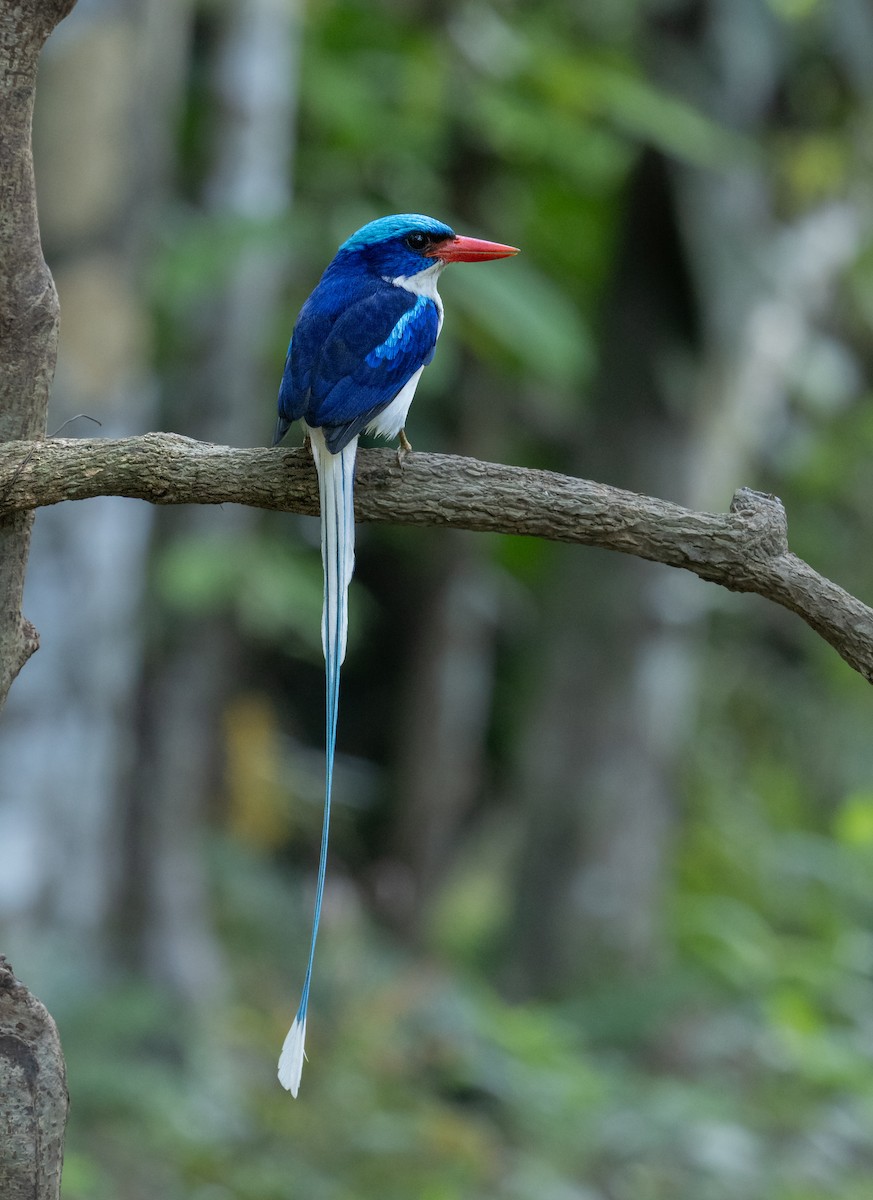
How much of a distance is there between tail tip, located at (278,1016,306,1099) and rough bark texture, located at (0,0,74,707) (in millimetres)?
562

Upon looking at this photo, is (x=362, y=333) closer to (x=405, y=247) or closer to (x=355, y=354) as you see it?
(x=355, y=354)

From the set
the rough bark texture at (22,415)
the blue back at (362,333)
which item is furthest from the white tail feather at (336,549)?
the rough bark texture at (22,415)

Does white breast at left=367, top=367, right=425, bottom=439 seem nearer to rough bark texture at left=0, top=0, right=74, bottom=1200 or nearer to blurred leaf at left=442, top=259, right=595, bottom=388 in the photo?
rough bark texture at left=0, top=0, right=74, bottom=1200

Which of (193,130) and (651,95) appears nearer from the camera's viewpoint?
(651,95)

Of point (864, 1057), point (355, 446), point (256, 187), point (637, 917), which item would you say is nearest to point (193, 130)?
point (256, 187)

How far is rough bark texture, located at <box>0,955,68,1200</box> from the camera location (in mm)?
1720

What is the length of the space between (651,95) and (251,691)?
19.6 ft

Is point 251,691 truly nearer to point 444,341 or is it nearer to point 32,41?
point 444,341

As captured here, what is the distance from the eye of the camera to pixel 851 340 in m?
9.26

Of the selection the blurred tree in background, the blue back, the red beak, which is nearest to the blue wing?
the blue back

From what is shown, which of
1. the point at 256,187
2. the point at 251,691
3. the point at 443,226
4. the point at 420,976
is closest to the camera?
the point at 443,226

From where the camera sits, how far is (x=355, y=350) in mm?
2557

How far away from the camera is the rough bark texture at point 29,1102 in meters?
1.72

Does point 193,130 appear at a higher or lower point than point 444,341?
higher
